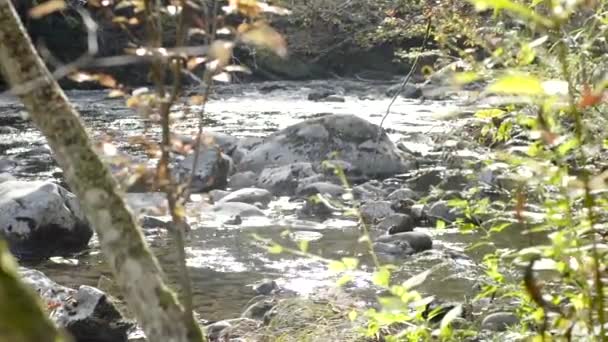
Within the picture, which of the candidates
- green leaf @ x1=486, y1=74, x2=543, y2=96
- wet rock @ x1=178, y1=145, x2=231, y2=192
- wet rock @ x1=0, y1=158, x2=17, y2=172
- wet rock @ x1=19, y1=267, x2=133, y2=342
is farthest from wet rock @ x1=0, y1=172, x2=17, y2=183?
green leaf @ x1=486, y1=74, x2=543, y2=96

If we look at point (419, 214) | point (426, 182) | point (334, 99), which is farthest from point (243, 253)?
point (334, 99)

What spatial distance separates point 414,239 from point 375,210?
4.04 ft

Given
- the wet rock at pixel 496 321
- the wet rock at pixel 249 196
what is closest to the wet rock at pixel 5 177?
the wet rock at pixel 249 196

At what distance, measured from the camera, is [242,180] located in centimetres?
985

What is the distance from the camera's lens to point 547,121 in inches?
55.5

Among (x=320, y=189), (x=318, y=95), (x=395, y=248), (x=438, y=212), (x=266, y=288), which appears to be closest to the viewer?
(x=266, y=288)

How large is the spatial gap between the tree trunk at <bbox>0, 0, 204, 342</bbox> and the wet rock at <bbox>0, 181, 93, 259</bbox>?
5.29m

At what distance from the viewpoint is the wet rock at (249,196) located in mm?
8766

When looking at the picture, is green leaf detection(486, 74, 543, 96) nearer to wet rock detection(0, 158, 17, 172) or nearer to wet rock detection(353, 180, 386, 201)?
wet rock detection(353, 180, 386, 201)

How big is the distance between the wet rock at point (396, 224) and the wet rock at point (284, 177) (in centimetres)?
180

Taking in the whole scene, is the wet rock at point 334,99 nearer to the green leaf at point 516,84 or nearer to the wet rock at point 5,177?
the wet rock at point 5,177

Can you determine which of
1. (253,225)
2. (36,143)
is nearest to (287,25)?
Result: (36,143)

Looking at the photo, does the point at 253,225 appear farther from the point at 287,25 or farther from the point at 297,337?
the point at 287,25

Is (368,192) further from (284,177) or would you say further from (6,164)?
(6,164)
